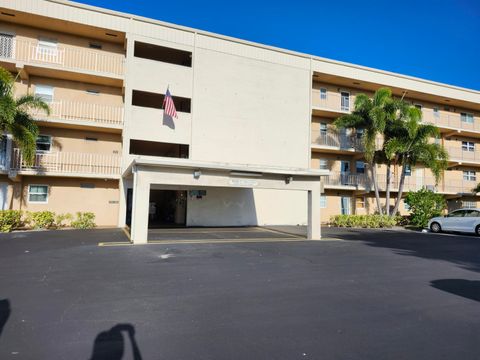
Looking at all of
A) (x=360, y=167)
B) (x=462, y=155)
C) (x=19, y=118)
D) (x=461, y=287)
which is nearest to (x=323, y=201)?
(x=360, y=167)

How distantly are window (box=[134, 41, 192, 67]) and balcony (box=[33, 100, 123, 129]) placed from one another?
4.48 m

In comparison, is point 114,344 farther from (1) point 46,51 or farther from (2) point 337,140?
(2) point 337,140

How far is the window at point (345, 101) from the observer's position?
84.9ft

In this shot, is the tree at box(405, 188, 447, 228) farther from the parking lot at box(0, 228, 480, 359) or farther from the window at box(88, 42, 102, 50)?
the window at box(88, 42, 102, 50)

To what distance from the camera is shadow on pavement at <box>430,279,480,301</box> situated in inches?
258

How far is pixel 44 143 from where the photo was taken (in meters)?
18.5

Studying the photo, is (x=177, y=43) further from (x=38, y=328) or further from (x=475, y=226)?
(x=475, y=226)

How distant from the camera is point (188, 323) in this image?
15.5ft

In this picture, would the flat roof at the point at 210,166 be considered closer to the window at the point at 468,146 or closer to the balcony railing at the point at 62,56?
the balcony railing at the point at 62,56

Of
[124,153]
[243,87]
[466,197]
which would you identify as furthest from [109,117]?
[466,197]

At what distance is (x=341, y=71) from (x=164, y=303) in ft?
75.6

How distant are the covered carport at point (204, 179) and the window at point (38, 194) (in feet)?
23.7

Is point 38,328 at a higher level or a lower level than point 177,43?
lower

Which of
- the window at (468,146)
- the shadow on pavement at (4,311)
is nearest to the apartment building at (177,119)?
the shadow on pavement at (4,311)
